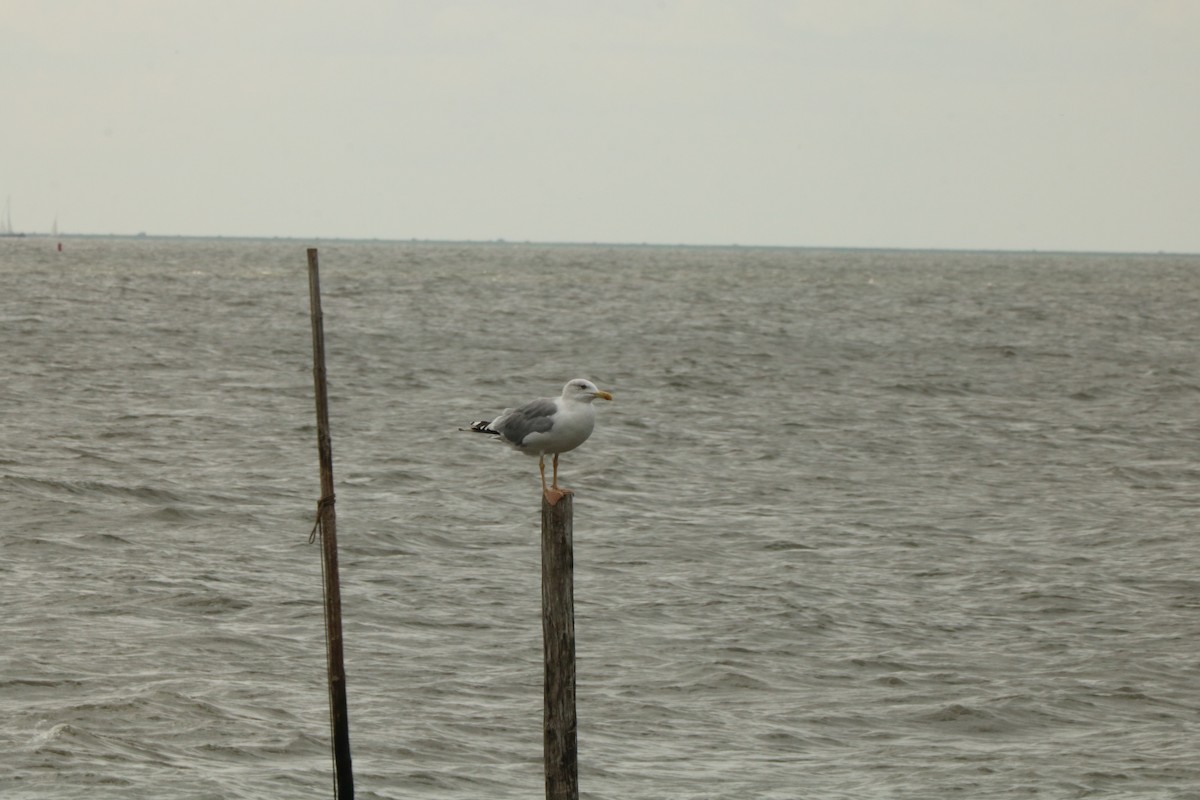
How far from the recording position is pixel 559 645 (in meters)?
9.69

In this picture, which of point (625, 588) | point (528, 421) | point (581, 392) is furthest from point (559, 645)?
point (625, 588)

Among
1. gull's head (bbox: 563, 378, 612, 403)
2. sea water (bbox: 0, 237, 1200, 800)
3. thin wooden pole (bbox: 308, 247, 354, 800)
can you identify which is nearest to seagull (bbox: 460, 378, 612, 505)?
gull's head (bbox: 563, 378, 612, 403)

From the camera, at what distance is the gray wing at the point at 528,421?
10.5 meters

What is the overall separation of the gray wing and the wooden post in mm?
909

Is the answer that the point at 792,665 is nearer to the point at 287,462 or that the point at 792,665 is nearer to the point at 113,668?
the point at 113,668

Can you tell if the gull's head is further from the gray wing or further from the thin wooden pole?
the thin wooden pole

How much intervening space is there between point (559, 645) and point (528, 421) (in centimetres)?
159

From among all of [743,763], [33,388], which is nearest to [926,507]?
[743,763]

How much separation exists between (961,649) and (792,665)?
5.87 feet

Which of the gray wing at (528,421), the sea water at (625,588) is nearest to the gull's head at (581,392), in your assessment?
the gray wing at (528,421)

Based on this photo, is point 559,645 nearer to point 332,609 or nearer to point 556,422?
point 556,422

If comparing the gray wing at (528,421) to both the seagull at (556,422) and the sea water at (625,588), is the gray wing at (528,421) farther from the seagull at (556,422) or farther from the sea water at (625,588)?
the sea water at (625,588)

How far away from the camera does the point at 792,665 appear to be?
1543 centimetres

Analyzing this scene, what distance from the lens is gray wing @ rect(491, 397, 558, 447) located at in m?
10.5
